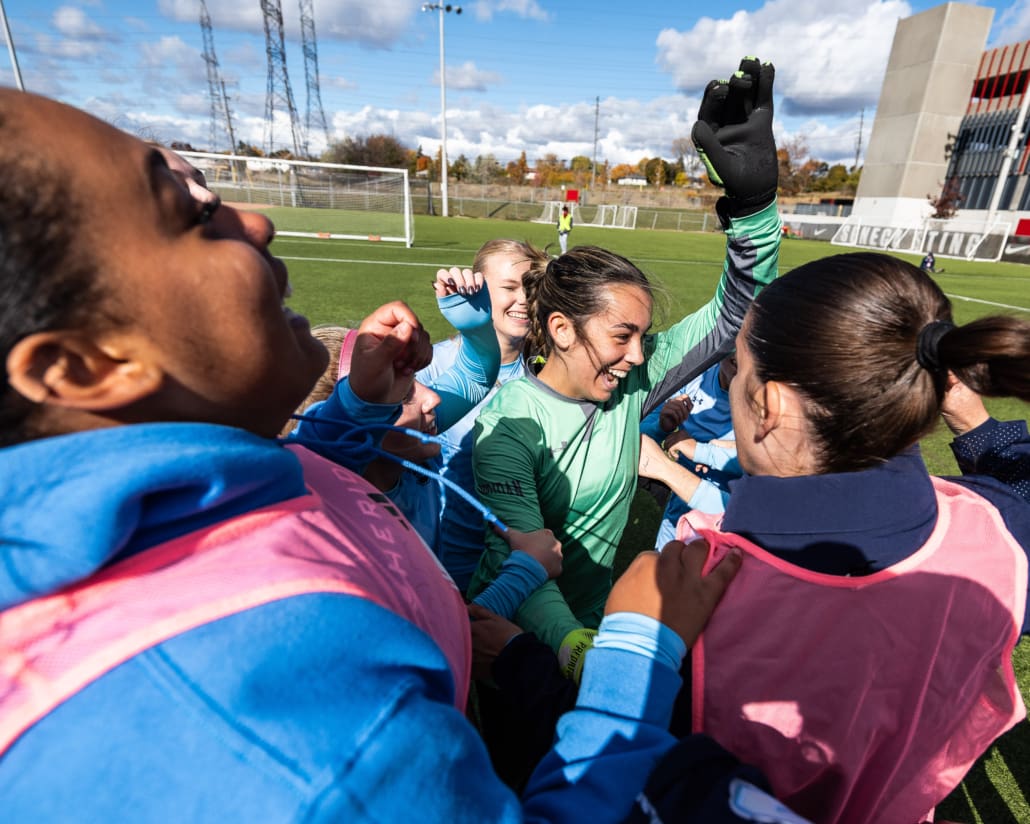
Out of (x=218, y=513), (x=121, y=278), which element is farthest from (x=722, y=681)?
(x=121, y=278)

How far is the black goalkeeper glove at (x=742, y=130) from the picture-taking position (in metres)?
1.93

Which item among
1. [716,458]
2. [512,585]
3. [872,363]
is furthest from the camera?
[716,458]

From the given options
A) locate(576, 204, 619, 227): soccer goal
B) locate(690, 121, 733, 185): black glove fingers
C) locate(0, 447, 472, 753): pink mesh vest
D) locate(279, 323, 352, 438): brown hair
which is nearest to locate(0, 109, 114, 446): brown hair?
locate(0, 447, 472, 753): pink mesh vest

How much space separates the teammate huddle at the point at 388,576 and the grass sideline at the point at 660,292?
0.75 meters

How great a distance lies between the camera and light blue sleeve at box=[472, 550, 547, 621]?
1.53 metres

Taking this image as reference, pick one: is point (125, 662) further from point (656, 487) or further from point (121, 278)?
point (656, 487)

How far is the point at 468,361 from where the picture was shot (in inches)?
95.3

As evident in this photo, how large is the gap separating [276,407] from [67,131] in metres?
0.45

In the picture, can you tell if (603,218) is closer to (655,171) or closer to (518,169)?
(518,169)

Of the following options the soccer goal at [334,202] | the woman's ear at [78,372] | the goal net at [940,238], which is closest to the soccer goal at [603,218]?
the goal net at [940,238]

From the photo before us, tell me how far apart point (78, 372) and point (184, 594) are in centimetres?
32

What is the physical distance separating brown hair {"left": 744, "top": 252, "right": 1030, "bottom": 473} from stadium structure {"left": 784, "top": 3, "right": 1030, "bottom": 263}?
43.5m

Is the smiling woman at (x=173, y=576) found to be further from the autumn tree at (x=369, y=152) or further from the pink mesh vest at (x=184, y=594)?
the autumn tree at (x=369, y=152)

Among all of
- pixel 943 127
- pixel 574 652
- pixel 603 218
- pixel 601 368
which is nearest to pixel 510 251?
pixel 601 368
